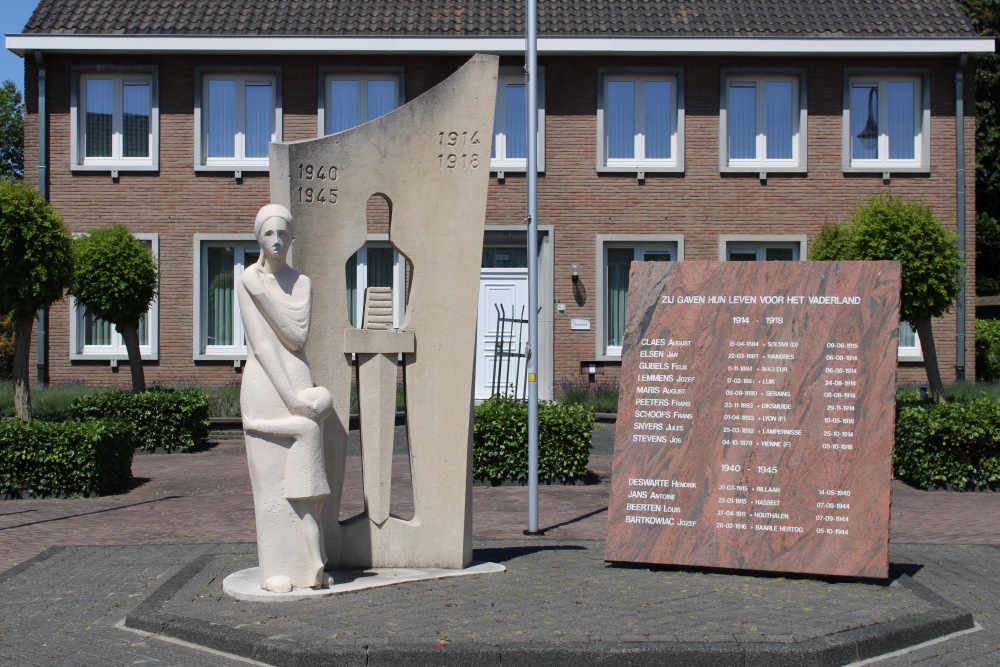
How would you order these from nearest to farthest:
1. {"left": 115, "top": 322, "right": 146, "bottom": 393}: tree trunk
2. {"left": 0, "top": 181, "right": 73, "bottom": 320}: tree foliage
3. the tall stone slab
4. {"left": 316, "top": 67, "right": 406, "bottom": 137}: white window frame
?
the tall stone slab
{"left": 0, "top": 181, "right": 73, "bottom": 320}: tree foliage
{"left": 115, "top": 322, "right": 146, "bottom": 393}: tree trunk
{"left": 316, "top": 67, "right": 406, "bottom": 137}: white window frame

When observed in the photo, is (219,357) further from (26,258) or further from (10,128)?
(10,128)

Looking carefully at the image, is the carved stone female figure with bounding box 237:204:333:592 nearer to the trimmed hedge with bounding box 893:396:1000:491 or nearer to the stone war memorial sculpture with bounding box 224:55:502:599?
the stone war memorial sculpture with bounding box 224:55:502:599

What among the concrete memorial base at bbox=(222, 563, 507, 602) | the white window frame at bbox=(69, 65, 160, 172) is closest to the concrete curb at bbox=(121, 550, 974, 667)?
the concrete memorial base at bbox=(222, 563, 507, 602)

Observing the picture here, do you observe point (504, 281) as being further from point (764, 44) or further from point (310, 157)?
point (310, 157)

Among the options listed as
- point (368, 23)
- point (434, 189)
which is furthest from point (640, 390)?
point (368, 23)

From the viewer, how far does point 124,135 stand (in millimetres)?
21750

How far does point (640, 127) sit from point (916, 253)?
7551 millimetres

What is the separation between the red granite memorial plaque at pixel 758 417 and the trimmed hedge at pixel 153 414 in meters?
9.83

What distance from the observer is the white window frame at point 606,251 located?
21.4 m

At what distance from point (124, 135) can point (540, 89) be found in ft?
26.1

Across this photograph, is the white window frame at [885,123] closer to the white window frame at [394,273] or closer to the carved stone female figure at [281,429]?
the white window frame at [394,273]

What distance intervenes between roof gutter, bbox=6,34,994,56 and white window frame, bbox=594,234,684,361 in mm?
3414

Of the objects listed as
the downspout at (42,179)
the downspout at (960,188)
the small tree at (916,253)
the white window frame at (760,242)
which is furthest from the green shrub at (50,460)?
the downspout at (960,188)

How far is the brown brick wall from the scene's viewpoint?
2150 centimetres
